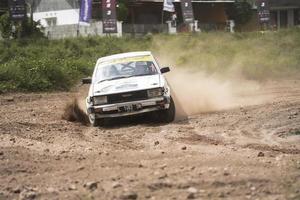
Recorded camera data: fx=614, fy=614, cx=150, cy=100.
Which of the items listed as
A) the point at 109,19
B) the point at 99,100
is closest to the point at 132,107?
the point at 99,100

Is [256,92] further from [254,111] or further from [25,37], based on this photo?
[25,37]

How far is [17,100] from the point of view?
21750 millimetres

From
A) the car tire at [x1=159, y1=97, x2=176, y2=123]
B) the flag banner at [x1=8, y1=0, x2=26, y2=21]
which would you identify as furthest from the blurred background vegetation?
the car tire at [x1=159, y1=97, x2=176, y2=123]

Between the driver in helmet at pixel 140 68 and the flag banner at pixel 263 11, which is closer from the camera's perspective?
the driver in helmet at pixel 140 68

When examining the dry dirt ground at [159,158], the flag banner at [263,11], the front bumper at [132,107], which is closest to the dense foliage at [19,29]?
the flag banner at [263,11]

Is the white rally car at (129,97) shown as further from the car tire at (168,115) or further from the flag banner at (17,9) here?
the flag banner at (17,9)

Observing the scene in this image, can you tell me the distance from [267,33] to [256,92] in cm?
1965

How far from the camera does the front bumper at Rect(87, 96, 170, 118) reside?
531 inches

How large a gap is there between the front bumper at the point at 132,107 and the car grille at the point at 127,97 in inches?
2.9

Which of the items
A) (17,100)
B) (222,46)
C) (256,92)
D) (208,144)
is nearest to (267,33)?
(222,46)

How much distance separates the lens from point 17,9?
3553 cm

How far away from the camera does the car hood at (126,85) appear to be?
1359cm

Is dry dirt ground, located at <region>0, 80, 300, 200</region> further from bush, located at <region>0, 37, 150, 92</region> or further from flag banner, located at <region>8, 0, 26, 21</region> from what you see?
flag banner, located at <region>8, 0, 26, 21</region>

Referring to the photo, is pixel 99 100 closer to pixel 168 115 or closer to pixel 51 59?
pixel 168 115
